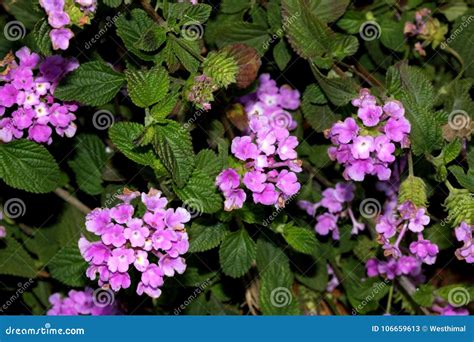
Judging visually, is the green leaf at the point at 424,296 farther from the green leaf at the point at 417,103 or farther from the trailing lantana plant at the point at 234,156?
the green leaf at the point at 417,103

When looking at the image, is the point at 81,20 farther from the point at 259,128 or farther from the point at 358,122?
the point at 358,122

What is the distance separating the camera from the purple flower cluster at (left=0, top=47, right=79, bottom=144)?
7.23 ft

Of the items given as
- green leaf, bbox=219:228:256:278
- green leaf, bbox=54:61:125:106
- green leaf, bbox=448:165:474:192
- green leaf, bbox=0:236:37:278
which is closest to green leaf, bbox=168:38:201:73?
green leaf, bbox=54:61:125:106

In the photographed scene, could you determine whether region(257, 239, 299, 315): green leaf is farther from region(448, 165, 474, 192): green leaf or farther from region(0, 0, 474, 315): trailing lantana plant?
region(448, 165, 474, 192): green leaf

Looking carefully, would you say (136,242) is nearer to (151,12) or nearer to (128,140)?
(128,140)

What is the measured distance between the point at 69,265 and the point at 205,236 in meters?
0.50


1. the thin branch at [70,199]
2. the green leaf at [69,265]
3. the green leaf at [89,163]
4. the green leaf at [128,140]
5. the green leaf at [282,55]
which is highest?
the green leaf at [282,55]

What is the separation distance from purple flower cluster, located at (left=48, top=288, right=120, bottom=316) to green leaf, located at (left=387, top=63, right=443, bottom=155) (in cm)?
122

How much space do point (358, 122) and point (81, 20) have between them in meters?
0.81

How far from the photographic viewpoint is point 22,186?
7.25 ft

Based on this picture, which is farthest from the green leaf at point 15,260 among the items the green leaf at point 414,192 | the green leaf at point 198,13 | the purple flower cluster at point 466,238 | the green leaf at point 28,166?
the purple flower cluster at point 466,238

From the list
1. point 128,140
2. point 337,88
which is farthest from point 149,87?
point 337,88

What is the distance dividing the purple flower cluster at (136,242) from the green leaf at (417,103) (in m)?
0.71

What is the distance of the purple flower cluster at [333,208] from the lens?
8.38ft
